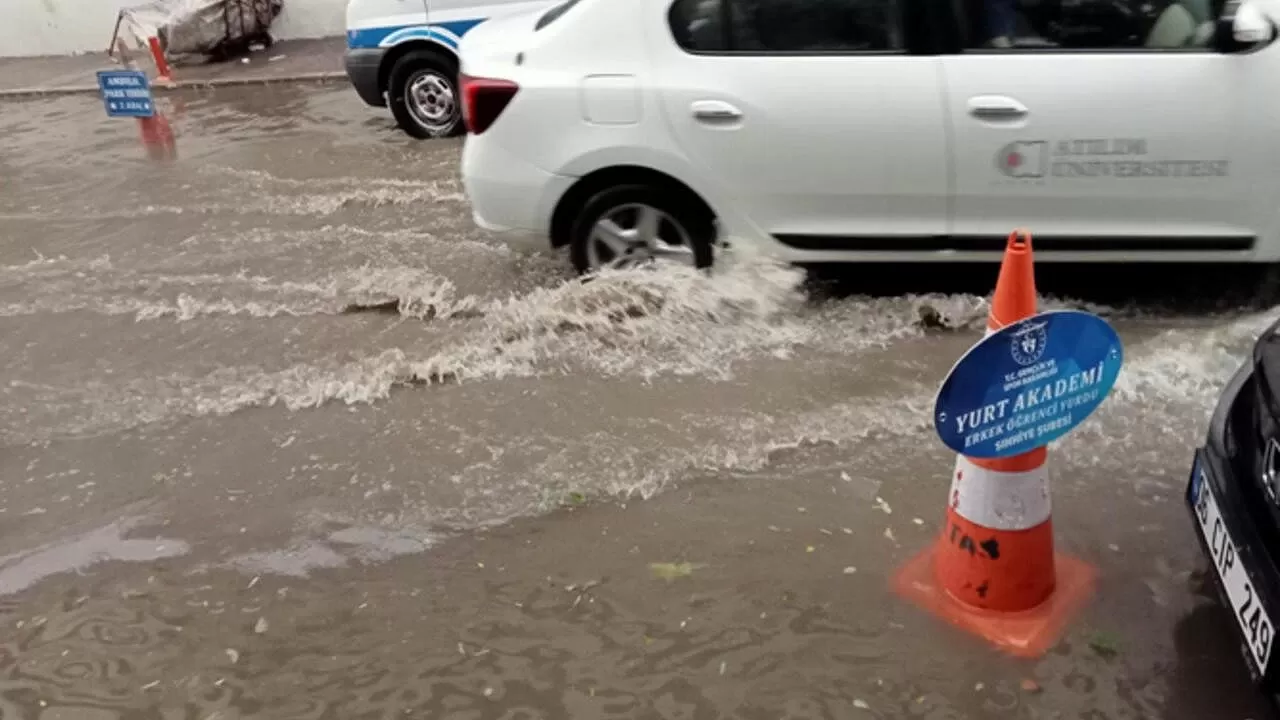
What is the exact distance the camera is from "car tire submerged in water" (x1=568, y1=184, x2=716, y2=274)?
191 inches

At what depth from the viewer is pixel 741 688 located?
9.37ft

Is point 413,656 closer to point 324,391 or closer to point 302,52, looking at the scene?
point 324,391

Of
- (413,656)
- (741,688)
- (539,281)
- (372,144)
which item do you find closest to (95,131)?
(372,144)

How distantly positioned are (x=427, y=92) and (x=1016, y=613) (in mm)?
7149

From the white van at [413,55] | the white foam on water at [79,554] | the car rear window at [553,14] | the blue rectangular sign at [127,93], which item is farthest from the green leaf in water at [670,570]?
the blue rectangular sign at [127,93]

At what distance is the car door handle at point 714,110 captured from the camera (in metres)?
4.59

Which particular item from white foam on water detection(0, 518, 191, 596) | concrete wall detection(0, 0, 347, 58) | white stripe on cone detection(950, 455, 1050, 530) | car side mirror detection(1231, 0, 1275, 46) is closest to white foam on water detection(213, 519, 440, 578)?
white foam on water detection(0, 518, 191, 596)

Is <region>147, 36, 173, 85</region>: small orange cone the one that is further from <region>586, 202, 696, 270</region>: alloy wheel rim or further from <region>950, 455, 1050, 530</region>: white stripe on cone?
<region>950, 455, 1050, 530</region>: white stripe on cone

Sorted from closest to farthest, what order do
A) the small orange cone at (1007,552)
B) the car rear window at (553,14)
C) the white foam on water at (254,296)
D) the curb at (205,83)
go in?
1. the small orange cone at (1007,552)
2. the car rear window at (553,14)
3. the white foam on water at (254,296)
4. the curb at (205,83)

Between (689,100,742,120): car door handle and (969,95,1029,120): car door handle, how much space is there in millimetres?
968

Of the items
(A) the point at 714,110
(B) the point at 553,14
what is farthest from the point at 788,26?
(B) the point at 553,14

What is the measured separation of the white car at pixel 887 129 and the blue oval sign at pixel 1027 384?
189 centimetres

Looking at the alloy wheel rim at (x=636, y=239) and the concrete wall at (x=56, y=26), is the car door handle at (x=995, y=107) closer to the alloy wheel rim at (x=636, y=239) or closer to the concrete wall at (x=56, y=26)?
the alloy wheel rim at (x=636, y=239)

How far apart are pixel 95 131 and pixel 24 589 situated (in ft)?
27.4
